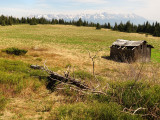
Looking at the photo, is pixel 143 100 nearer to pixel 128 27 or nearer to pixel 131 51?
pixel 131 51

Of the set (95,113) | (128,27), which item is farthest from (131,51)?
(128,27)

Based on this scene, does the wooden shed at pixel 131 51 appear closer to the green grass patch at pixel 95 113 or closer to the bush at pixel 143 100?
the bush at pixel 143 100

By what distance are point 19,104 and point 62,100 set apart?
199 cm

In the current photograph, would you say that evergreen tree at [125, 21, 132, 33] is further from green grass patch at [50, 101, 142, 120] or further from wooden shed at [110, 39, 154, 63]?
green grass patch at [50, 101, 142, 120]

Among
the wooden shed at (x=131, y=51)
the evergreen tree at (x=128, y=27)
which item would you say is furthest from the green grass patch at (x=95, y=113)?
the evergreen tree at (x=128, y=27)

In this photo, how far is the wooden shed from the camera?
19.7 metres

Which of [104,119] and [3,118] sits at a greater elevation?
[104,119]

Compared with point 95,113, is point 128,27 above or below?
above

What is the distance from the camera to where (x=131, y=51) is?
64.7 ft

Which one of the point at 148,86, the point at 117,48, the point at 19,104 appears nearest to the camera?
the point at 148,86

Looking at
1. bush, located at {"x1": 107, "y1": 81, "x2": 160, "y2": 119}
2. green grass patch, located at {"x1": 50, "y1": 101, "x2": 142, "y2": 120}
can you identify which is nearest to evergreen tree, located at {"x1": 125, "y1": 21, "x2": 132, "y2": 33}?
bush, located at {"x1": 107, "y1": 81, "x2": 160, "y2": 119}

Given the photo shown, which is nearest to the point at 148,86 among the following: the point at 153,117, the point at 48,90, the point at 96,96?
the point at 153,117

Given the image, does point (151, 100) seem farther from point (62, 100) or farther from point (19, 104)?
point (19, 104)

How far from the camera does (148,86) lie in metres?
6.14
